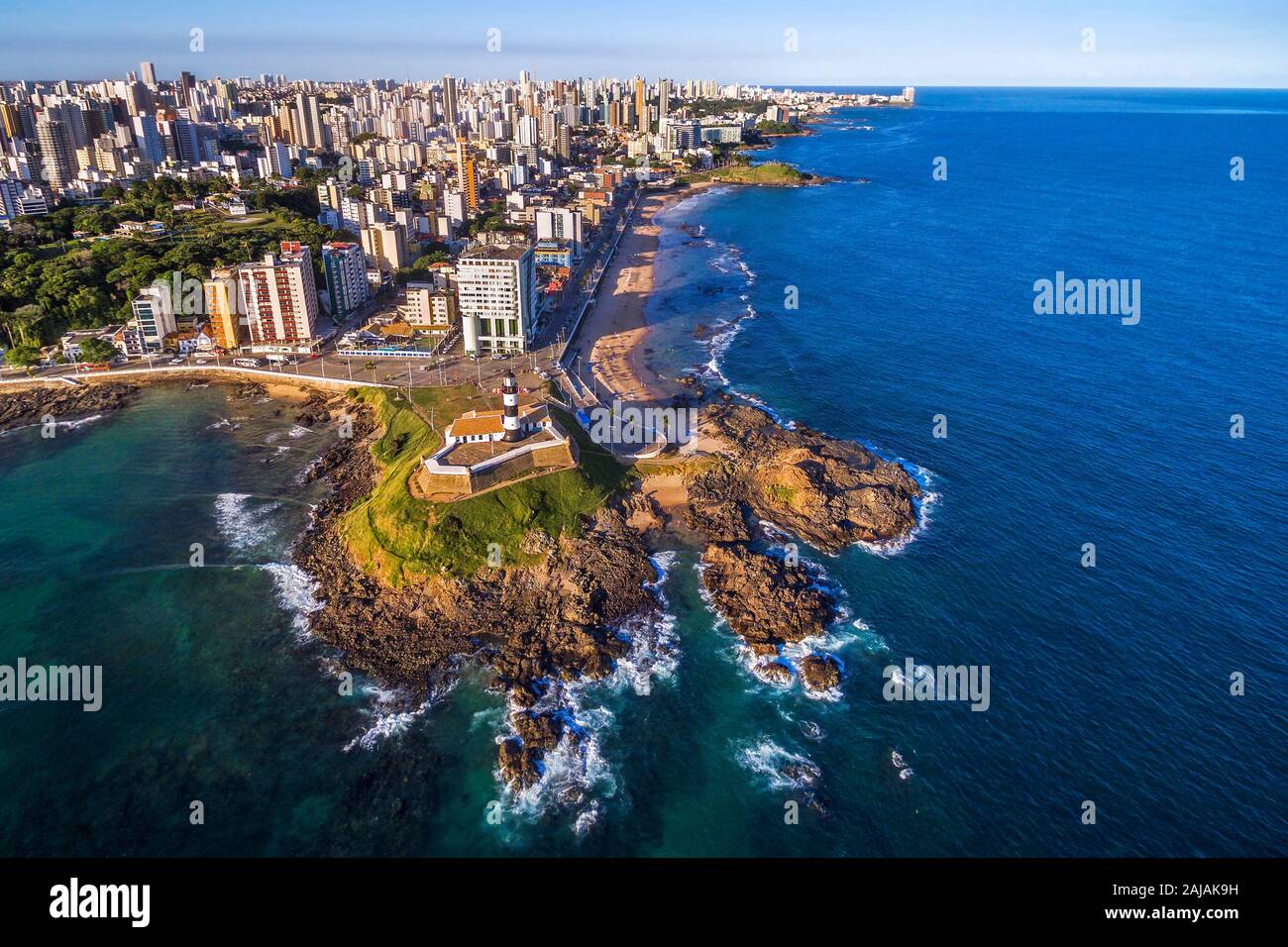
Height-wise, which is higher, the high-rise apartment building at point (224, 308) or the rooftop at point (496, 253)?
the rooftop at point (496, 253)

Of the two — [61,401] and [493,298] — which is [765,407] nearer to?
[493,298]

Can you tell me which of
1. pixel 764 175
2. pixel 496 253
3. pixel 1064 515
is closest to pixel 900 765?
pixel 1064 515

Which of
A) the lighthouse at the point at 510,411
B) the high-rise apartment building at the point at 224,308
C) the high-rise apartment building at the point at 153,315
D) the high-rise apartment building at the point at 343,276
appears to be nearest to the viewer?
the lighthouse at the point at 510,411

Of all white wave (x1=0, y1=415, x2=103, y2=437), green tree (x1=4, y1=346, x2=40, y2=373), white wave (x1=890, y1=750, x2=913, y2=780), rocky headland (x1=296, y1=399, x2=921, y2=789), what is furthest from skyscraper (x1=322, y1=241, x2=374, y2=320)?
white wave (x1=890, y1=750, x2=913, y2=780)

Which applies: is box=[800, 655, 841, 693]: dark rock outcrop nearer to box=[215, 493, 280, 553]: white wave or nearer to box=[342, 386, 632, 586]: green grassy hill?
box=[342, 386, 632, 586]: green grassy hill

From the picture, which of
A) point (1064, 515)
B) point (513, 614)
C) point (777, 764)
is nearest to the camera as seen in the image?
point (777, 764)

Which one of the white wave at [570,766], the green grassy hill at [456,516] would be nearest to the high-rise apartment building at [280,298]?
the green grassy hill at [456,516]

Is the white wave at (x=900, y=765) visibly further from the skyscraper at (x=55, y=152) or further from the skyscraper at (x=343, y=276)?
the skyscraper at (x=55, y=152)
